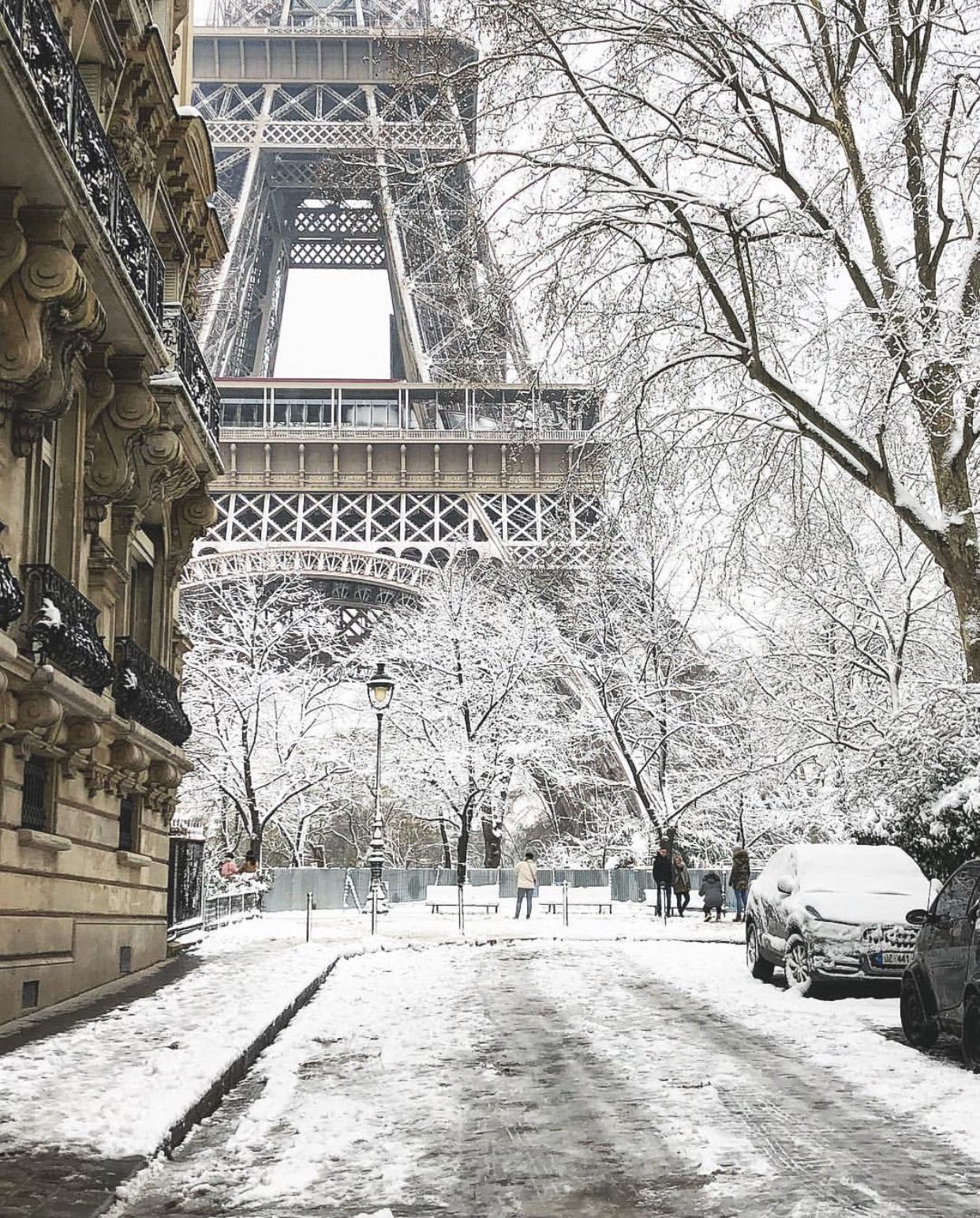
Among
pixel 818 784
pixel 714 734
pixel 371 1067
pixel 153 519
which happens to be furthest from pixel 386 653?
pixel 371 1067

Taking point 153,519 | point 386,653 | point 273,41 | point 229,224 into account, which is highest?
point 273,41

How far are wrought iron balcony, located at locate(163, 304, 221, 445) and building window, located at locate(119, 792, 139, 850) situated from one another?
207 inches

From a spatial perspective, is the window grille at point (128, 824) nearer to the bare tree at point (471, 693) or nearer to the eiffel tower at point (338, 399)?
the eiffel tower at point (338, 399)

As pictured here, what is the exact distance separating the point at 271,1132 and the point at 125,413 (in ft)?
34.3

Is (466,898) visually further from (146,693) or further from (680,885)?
(146,693)

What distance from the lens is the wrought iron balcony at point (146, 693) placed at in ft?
58.0

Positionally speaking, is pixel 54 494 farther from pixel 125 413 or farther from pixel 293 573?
pixel 293 573

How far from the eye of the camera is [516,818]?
65.1 metres

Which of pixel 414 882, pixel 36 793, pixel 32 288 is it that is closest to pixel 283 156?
pixel 414 882

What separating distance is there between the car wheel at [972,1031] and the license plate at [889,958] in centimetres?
463

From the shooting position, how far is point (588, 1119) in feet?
29.6

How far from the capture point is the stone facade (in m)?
12.6

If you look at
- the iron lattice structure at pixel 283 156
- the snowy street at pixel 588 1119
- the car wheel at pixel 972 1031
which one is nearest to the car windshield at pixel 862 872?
the snowy street at pixel 588 1119

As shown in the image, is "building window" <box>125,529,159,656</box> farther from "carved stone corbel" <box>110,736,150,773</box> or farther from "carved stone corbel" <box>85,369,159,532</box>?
"carved stone corbel" <box>85,369,159,532</box>
